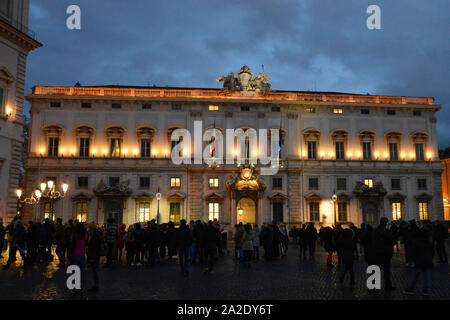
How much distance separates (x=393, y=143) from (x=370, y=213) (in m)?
7.95

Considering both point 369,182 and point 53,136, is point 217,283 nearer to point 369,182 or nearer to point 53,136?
point 53,136

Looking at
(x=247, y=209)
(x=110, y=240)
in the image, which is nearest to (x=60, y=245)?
(x=110, y=240)

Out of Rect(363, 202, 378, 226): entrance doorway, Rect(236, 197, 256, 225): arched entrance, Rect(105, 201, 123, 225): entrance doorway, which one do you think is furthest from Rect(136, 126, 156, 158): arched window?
Rect(363, 202, 378, 226): entrance doorway

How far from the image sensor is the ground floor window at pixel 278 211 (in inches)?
1416

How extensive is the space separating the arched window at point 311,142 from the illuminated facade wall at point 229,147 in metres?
0.10

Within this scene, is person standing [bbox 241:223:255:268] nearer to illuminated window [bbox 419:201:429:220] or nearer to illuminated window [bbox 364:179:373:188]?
illuminated window [bbox 364:179:373:188]

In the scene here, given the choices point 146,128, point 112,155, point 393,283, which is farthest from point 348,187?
point 393,283

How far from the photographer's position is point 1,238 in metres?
16.0

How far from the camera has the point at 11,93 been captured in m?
21.3

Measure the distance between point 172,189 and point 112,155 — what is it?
6.71 metres

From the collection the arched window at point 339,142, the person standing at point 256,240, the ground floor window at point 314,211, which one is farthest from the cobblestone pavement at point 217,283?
the arched window at point 339,142
